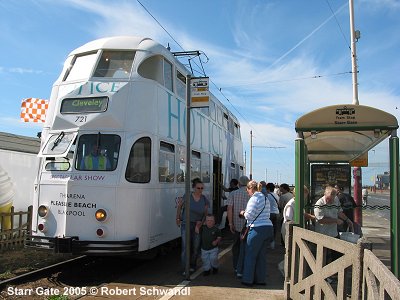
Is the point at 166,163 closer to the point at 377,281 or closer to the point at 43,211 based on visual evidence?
the point at 43,211

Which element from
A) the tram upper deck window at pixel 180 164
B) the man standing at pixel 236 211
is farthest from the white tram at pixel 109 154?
the man standing at pixel 236 211

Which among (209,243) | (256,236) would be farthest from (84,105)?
(256,236)

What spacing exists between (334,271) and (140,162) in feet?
13.5

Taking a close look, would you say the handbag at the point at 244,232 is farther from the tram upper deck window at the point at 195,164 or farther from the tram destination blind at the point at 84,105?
the tram destination blind at the point at 84,105

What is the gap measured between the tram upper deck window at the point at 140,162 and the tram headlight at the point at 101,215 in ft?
2.14

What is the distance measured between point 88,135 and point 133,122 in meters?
0.79

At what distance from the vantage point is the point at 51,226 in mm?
7391

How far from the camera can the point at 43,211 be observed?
24.6 feet

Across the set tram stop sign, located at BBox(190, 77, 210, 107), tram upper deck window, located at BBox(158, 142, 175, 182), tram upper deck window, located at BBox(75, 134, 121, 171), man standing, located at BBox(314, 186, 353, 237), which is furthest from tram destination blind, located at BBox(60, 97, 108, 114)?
man standing, located at BBox(314, 186, 353, 237)

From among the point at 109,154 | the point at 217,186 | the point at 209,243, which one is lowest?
the point at 209,243

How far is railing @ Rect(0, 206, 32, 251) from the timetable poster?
23.5 feet

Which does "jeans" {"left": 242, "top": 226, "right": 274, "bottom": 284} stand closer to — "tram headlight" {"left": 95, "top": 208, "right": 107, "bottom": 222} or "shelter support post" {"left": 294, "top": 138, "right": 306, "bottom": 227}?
"shelter support post" {"left": 294, "top": 138, "right": 306, "bottom": 227}

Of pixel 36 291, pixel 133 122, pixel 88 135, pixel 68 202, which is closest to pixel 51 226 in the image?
pixel 68 202

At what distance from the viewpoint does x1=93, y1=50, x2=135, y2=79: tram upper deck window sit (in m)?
7.93
